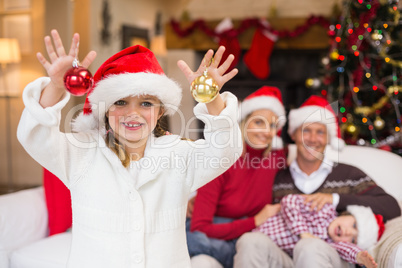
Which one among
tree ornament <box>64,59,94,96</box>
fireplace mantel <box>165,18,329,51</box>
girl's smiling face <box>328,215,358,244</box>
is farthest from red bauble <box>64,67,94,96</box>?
fireplace mantel <box>165,18,329,51</box>

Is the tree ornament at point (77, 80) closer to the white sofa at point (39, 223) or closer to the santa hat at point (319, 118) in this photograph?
the white sofa at point (39, 223)

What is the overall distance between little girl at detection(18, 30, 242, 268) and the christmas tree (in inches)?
91.3

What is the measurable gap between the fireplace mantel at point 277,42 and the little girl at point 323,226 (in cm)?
280

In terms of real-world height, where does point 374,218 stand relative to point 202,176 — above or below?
below

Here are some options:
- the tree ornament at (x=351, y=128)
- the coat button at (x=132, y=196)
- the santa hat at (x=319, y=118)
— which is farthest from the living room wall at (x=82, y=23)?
the coat button at (x=132, y=196)

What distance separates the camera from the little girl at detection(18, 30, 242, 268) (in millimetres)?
1154

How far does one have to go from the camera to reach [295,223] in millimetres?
1778

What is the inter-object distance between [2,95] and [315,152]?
3.76m

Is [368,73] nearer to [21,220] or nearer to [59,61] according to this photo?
[21,220]

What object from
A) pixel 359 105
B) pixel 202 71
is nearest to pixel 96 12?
pixel 359 105

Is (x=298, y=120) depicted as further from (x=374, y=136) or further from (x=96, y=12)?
(x=96, y=12)

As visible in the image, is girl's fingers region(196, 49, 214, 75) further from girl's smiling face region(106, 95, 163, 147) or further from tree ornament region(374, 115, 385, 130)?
tree ornament region(374, 115, 385, 130)

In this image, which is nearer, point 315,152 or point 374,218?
point 374,218

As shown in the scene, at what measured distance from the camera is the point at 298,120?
217cm
